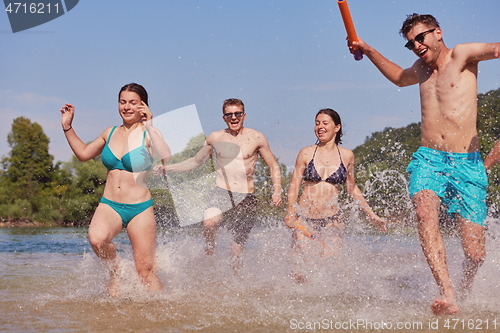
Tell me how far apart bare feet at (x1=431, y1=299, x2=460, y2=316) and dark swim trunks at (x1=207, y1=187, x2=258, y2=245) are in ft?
9.23

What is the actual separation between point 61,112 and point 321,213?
3.01 meters

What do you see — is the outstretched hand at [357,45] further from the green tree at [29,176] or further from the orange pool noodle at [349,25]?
the green tree at [29,176]

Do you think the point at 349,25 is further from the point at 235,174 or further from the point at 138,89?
the point at 235,174

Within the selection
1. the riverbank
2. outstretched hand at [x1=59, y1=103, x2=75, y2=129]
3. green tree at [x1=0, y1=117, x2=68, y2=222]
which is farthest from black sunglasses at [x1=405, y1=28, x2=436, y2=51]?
green tree at [x1=0, y1=117, x2=68, y2=222]

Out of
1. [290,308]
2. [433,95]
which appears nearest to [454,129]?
[433,95]

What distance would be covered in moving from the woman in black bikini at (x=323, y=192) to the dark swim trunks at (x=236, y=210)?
672mm

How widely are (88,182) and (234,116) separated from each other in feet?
138

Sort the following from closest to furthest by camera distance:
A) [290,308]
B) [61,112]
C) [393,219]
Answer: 1. [290,308]
2. [61,112]
3. [393,219]

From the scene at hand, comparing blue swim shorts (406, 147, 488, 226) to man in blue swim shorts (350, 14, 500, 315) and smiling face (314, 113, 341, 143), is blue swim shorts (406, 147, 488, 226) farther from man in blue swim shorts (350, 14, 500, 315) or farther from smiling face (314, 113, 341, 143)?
smiling face (314, 113, 341, 143)

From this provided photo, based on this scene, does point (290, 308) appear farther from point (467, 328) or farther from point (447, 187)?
point (447, 187)

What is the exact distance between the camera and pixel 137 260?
477cm

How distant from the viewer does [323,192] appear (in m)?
5.86

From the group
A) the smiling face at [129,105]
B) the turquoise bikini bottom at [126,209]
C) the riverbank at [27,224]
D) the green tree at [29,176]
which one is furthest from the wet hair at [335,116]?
the green tree at [29,176]

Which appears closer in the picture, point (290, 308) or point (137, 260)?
point (290, 308)
